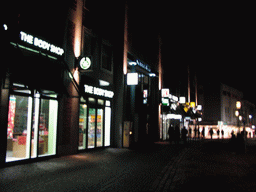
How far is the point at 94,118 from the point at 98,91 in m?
1.90

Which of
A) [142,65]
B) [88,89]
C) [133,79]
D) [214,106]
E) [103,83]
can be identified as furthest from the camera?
[214,106]

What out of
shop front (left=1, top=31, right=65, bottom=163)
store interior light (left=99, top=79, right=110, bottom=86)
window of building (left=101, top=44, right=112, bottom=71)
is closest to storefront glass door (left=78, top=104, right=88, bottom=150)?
shop front (left=1, top=31, right=65, bottom=163)

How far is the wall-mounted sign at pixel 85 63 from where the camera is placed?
14767mm

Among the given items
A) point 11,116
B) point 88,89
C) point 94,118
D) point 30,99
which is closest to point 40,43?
point 30,99

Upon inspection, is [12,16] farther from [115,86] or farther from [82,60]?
[115,86]

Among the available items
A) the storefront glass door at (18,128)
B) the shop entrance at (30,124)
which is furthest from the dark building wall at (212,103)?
the storefront glass door at (18,128)

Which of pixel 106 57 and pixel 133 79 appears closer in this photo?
pixel 106 57

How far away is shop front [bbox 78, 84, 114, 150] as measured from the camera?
1621 centimetres

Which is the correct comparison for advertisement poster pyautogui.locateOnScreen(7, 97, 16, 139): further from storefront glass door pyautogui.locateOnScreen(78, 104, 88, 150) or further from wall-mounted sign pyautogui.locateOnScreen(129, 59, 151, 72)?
wall-mounted sign pyautogui.locateOnScreen(129, 59, 151, 72)

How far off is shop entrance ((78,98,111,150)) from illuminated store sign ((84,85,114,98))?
0.53 metres

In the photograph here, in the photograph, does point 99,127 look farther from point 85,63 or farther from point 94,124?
point 85,63

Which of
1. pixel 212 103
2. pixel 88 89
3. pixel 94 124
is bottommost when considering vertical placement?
pixel 94 124

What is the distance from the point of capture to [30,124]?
11867mm

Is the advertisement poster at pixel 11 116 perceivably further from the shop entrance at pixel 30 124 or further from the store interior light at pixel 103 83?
the store interior light at pixel 103 83
